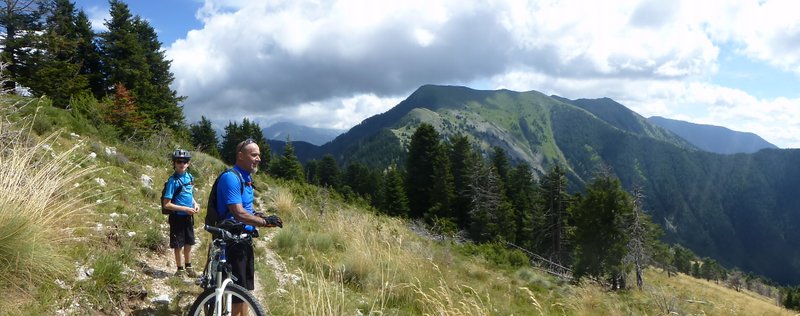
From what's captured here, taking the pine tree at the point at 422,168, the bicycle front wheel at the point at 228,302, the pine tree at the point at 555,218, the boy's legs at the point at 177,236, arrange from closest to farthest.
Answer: the bicycle front wheel at the point at 228,302
the boy's legs at the point at 177,236
the pine tree at the point at 555,218
the pine tree at the point at 422,168

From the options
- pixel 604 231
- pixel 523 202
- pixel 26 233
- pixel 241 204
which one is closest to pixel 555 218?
pixel 523 202

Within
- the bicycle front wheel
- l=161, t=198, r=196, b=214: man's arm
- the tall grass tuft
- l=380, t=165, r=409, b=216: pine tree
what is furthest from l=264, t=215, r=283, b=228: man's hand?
l=380, t=165, r=409, b=216: pine tree

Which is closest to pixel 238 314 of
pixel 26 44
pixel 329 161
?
pixel 26 44

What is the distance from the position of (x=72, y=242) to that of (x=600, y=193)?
32.3m

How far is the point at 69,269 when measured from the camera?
12.9 feet

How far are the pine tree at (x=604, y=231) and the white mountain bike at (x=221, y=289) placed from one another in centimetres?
3006

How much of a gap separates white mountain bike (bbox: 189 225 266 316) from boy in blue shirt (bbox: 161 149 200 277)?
5.83ft

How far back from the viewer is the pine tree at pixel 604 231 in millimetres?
29711

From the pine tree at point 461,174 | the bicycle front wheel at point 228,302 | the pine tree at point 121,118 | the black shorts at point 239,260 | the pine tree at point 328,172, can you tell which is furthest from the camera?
the pine tree at point 328,172

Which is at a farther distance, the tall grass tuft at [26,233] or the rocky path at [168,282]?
the rocky path at [168,282]

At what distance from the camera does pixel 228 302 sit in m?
3.19

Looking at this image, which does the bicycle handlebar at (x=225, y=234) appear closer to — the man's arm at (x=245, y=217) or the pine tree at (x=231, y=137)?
the man's arm at (x=245, y=217)

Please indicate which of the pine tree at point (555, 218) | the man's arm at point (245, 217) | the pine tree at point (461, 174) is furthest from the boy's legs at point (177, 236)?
the pine tree at point (555, 218)

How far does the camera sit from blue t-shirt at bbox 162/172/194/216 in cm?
546
